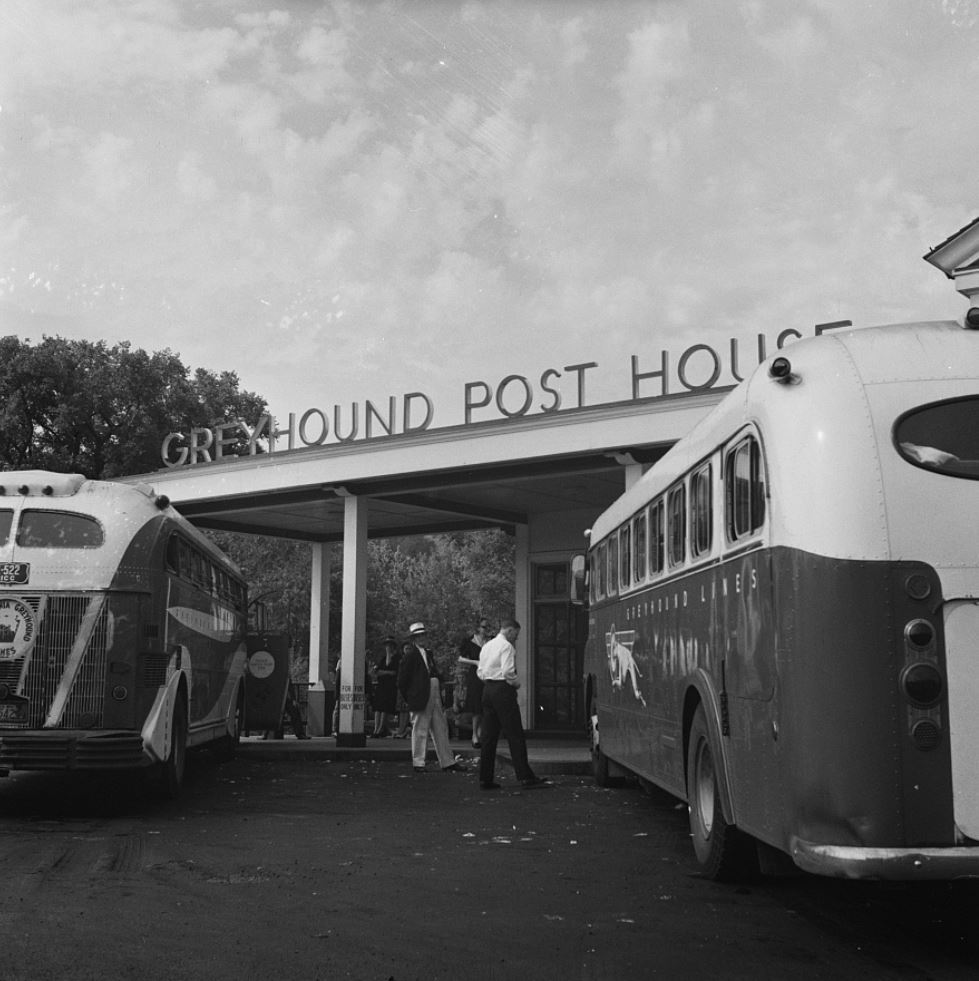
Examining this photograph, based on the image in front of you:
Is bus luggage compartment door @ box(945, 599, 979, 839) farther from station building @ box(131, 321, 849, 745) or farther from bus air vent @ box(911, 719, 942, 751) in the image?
station building @ box(131, 321, 849, 745)

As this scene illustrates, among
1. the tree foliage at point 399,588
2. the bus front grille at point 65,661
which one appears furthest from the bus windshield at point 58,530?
the tree foliage at point 399,588

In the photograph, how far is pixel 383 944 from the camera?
6.01 meters

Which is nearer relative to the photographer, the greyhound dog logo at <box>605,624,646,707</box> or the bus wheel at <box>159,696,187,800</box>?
the greyhound dog logo at <box>605,624,646,707</box>

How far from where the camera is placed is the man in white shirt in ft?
44.1

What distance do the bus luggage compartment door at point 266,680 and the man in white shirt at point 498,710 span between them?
6.98 meters

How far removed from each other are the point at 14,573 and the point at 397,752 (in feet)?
26.0

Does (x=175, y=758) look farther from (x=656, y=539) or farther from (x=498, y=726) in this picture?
(x=656, y=539)

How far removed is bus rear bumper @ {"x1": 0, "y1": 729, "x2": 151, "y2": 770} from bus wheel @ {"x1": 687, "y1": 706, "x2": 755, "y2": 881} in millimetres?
5064

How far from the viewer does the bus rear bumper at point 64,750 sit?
421 inches

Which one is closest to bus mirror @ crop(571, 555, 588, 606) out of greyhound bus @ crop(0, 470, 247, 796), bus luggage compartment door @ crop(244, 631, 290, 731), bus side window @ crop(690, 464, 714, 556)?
greyhound bus @ crop(0, 470, 247, 796)

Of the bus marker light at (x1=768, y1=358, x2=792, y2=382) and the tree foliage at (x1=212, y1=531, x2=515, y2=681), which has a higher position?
the tree foliage at (x1=212, y1=531, x2=515, y2=681)

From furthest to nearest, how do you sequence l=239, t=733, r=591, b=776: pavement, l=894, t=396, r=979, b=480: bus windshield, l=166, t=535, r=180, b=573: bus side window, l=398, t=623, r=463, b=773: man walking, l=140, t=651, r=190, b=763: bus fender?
l=239, t=733, r=591, b=776: pavement < l=398, t=623, r=463, b=773: man walking < l=166, t=535, r=180, b=573: bus side window < l=140, t=651, r=190, b=763: bus fender < l=894, t=396, r=979, b=480: bus windshield

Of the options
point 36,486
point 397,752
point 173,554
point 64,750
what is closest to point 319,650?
point 397,752

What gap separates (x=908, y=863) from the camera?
544 centimetres
